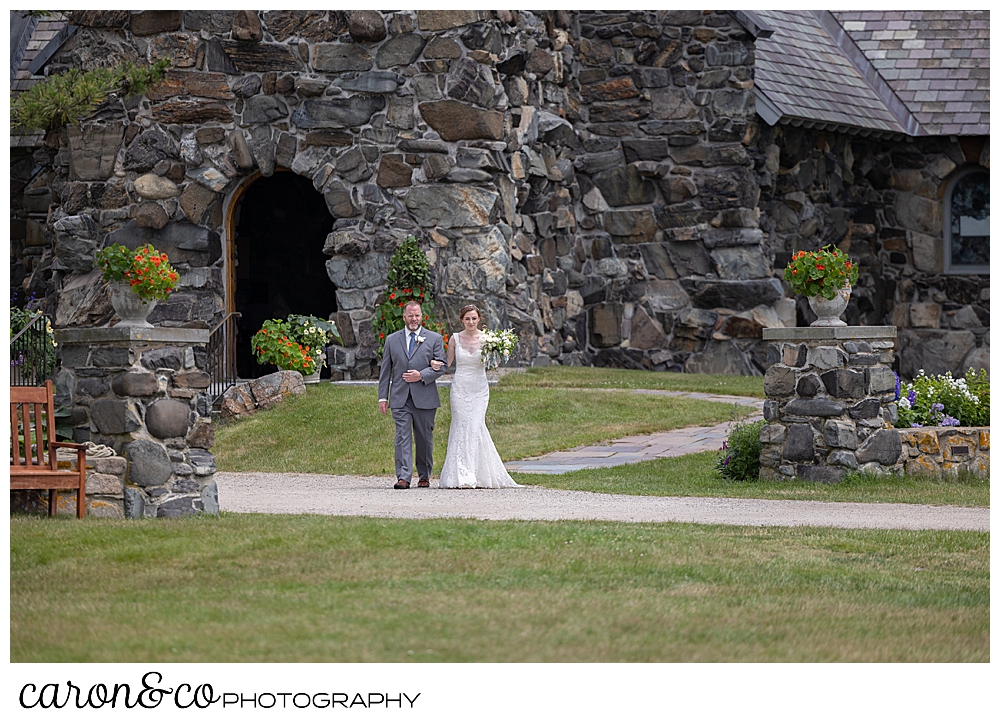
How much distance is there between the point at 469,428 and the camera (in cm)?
1170

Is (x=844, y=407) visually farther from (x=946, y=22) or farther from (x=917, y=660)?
(x=946, y=22)

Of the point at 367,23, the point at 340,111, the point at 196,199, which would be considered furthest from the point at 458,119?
the point at 196,199

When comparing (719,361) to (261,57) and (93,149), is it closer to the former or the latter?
(261,57)

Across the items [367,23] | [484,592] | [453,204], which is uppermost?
[367,23]

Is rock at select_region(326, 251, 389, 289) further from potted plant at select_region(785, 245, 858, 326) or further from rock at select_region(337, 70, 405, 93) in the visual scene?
potted plant at select_region(785, 245, 858, 326)

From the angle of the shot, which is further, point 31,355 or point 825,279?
point 31,355

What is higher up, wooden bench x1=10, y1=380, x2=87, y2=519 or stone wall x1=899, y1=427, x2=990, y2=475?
wooden bench x1=10, y1=380, x2=87, y2=519

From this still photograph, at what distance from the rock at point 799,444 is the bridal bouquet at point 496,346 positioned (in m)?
2.87

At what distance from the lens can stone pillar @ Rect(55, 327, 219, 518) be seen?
9078mm

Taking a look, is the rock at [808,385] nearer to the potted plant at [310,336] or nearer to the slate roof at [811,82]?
the potted plant at [310,336]

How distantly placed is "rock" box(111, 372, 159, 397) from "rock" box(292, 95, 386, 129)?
8595mm

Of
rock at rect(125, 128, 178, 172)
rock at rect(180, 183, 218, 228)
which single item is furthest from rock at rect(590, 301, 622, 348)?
rock at rect(125, 128, 178, 172)

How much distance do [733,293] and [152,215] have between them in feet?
27.9

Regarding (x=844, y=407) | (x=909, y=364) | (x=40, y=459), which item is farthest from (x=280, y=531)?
(x=909, y=364)
